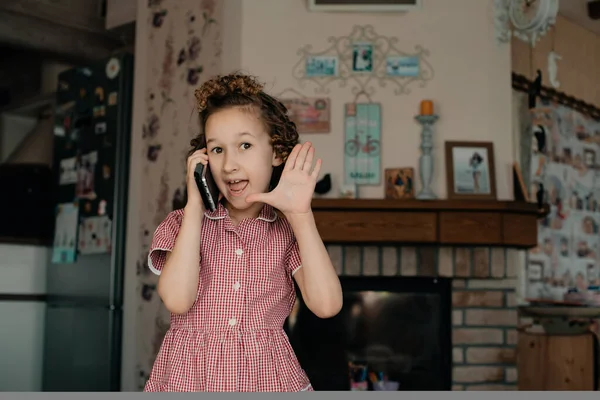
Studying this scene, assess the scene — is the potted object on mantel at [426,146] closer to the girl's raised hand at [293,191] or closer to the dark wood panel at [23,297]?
the girl's raised hand at [293,191]

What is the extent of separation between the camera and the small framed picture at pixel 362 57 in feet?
11.7

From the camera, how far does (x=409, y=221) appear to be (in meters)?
3.34

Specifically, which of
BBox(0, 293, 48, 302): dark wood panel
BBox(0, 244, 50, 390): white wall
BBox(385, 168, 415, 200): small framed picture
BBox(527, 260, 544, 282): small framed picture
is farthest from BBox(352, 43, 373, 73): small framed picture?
BBox(0, 293, 48, 302): dark wood panel

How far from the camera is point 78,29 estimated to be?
17.5 feet

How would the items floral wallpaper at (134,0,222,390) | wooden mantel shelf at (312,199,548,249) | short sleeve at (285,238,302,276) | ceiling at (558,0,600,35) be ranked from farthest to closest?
ceiling at (558,0,600,35) < floral wallpaper at (134,0,222,390) < wooden mantel shelf at (312,199,548,249) < short sleeve at (285,238,302,276)

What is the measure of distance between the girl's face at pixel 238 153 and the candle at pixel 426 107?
2.31 m

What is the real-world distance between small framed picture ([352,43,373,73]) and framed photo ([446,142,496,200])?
0.54 meters

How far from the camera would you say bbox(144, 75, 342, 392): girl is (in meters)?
1.19

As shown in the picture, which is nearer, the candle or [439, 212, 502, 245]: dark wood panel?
[439, 212, 502, 245]: dark wood panel

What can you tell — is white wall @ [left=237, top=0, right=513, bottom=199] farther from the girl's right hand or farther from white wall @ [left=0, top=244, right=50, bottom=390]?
the girl's right hand

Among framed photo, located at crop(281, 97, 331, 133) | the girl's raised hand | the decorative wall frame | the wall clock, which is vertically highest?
the wall clock

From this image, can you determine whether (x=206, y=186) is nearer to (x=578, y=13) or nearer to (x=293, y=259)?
(x=293, y=259)

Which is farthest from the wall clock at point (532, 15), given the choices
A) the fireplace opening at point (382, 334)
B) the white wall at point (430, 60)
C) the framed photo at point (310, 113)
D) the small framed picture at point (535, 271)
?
the small framed picture at point (535, 271)

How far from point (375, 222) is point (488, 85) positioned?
91 cm
